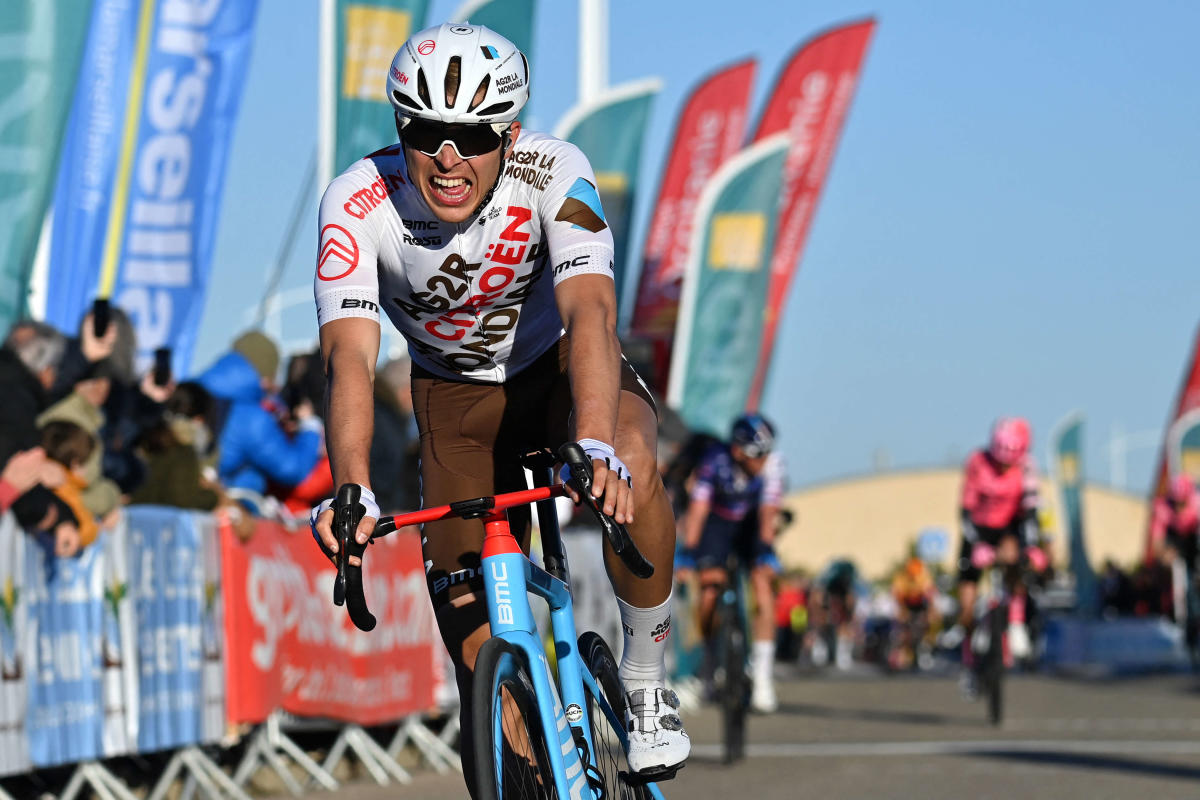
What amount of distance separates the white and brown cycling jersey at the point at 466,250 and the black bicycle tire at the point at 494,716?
1.02m

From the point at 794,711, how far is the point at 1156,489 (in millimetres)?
30157

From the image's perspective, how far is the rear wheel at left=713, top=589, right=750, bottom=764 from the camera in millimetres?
12305

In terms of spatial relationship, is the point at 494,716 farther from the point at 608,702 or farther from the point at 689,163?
the point at 689,163

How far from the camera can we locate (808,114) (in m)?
30.6

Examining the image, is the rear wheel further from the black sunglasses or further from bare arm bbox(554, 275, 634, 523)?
the black sunglasses

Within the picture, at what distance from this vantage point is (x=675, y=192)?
2905cm

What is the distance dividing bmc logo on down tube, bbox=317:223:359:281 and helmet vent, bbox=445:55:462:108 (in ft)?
1.84

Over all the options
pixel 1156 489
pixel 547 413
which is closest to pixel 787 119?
pixel 1156 489

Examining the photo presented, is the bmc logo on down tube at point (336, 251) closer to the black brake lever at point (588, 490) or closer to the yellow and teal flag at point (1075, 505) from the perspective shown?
the black brake lever at point (588, 490)

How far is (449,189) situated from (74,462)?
4.13 metres

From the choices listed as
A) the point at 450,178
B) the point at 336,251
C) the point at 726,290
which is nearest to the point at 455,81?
the point at 450,178

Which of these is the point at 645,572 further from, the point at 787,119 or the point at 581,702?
the point at 787,119

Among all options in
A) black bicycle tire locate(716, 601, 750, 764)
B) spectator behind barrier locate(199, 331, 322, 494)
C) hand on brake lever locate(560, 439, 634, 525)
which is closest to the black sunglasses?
hand on brake lever locate(560, 439, 634, 525)

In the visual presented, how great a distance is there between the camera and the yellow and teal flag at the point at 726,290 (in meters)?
25.5
